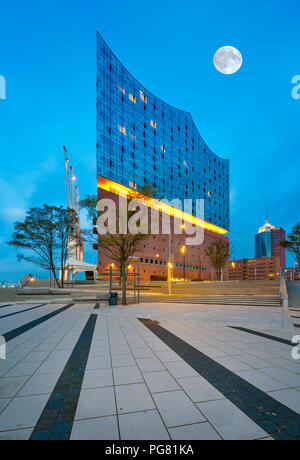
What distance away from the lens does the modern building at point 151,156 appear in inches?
1822

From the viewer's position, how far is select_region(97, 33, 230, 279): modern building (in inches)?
1822

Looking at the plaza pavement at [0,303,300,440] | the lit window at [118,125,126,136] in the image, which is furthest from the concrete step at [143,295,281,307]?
the lit window at [118,125,126,136]

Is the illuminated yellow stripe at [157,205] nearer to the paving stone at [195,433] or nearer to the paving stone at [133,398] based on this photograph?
the paving stone at [133,398]

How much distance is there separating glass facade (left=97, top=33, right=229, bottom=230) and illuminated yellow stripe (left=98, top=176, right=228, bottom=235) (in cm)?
137

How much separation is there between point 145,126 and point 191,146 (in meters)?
23.4

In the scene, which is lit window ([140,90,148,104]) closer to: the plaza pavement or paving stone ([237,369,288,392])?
the plaza pavement

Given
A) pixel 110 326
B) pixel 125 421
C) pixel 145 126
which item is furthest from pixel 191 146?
pixel 125 421

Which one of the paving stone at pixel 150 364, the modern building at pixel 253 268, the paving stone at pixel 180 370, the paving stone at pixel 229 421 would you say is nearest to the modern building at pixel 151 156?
the paving stone at pixel 150 364

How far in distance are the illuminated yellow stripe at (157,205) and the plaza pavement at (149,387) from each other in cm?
1345

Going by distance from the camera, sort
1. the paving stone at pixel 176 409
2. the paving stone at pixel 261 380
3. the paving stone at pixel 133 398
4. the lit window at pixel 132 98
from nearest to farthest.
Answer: the paving stone at pixel 176 409, the paving stone at pixel 133 398, the paving stone at pixel 261 380, the lit window at pixel 132 98
